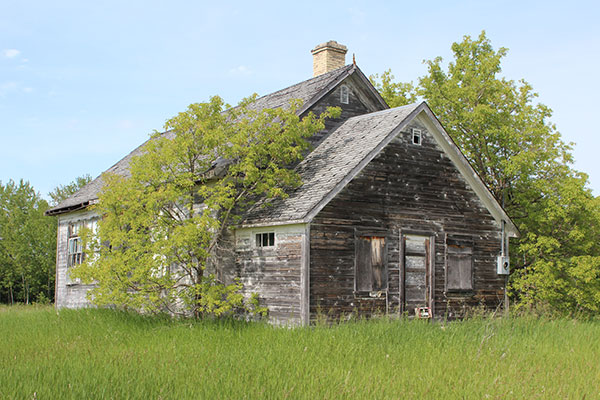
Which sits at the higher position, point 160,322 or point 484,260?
point 484,260

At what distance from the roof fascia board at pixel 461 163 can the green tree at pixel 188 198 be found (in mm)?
2929

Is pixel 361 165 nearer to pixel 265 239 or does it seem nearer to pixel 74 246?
pixel 265 239

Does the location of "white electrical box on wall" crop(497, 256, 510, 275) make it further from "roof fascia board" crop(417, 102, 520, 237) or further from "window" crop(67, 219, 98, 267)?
"window" crop(67, 219, 98, 267)

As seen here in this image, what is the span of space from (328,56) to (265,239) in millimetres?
8474

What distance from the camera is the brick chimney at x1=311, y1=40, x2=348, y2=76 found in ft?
73.5

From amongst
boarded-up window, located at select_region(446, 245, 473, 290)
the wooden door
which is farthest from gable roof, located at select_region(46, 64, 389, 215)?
boarded-up window, located at select_region(446, 245, 473, 290)

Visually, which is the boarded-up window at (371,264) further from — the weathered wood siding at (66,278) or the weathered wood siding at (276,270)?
the weathered wood siding at (66,278)

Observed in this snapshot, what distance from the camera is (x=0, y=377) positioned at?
8.71 m

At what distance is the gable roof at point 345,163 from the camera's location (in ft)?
51.2

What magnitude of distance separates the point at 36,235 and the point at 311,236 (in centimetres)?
2790

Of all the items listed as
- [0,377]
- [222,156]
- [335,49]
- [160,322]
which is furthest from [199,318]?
[335,49]

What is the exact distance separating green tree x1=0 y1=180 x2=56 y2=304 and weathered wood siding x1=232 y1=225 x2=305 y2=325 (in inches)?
968

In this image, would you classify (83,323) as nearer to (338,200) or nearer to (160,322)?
(160,322)

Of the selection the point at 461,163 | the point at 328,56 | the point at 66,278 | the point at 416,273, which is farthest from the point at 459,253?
the point at 66,278
